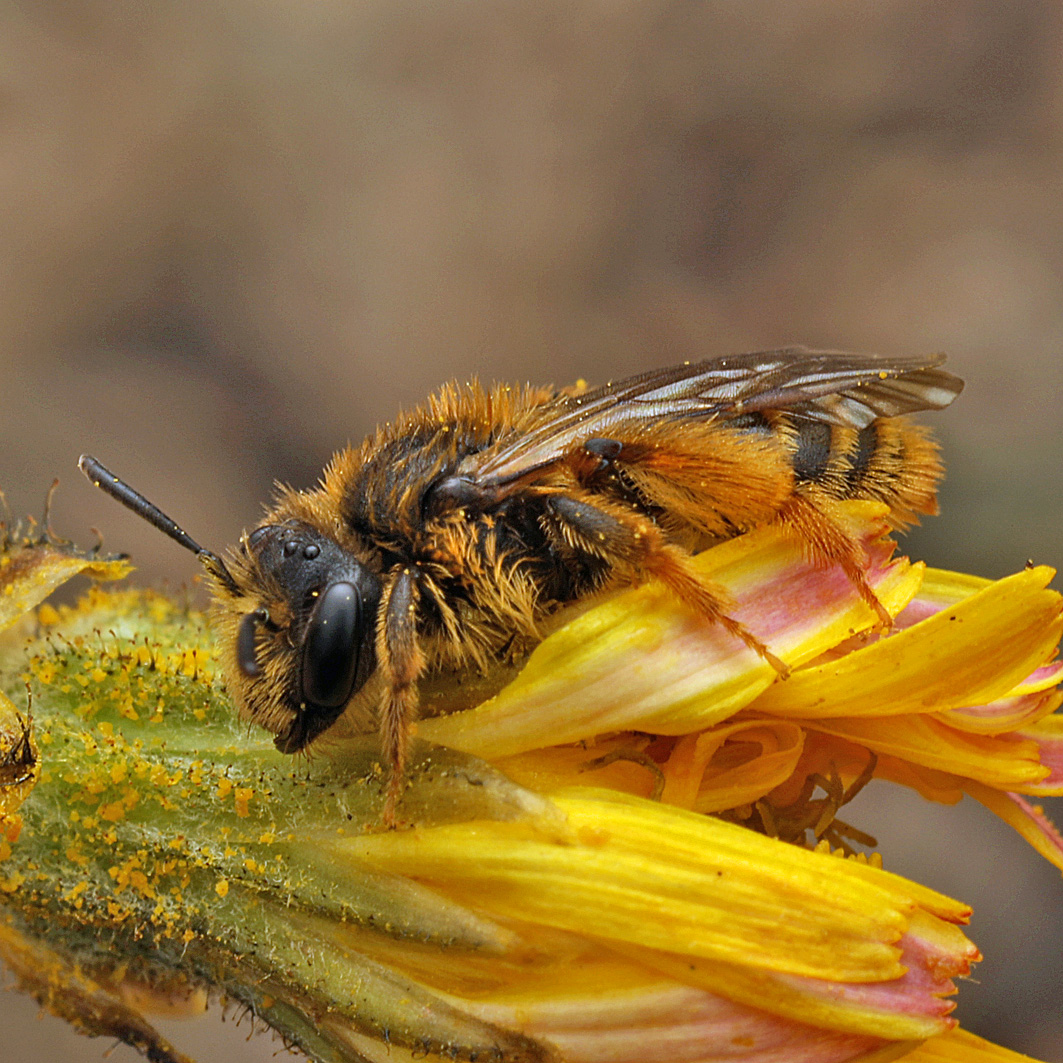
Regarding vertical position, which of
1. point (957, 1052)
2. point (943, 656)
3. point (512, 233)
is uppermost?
point (512, 233)

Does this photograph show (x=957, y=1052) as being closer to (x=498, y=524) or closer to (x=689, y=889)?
(x=689, y=889)

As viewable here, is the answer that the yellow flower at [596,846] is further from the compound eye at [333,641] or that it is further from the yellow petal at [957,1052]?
the compound eye at [333,641]

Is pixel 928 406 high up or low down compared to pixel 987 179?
down

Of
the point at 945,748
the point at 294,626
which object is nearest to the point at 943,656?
the point at 945,748

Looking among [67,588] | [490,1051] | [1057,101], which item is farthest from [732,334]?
[490,1051]

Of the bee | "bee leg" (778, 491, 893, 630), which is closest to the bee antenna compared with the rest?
the bee

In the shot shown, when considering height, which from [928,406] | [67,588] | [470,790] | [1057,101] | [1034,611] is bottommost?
[67,588]

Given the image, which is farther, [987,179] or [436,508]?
[987,179]

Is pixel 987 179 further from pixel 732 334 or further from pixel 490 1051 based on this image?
pixel 490 1051
